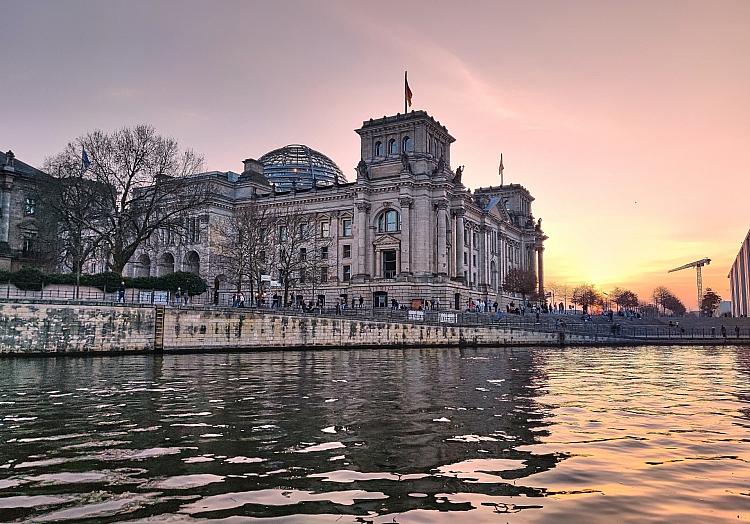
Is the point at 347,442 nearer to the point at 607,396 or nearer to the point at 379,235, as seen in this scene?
the point at 607,396

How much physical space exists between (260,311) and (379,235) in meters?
41.8

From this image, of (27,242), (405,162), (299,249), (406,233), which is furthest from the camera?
(405,162)

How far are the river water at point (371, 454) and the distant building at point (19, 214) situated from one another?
1839 inches

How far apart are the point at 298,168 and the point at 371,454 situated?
108 meters

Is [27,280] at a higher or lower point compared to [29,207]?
lower

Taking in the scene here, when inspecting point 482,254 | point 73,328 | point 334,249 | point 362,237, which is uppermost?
point 362,237

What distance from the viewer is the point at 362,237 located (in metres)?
84.5

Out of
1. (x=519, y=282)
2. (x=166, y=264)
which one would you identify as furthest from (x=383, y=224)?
(x=519, y=282)

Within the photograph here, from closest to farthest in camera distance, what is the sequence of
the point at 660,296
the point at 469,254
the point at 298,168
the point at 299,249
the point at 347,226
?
1. the point at 299,249
2. the point at 347,226
3. the point at 469,254
4. the point at 298,168
5. the point at 660,296

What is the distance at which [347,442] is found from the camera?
1021 centimetres

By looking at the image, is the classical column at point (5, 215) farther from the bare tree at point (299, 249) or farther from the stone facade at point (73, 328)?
the stone facade at point (73, 328)

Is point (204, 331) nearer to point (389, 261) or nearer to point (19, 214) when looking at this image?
point (19, 214)

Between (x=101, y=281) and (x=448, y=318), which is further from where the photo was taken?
(x=448, y=318)

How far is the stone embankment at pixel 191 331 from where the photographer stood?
112 feet
